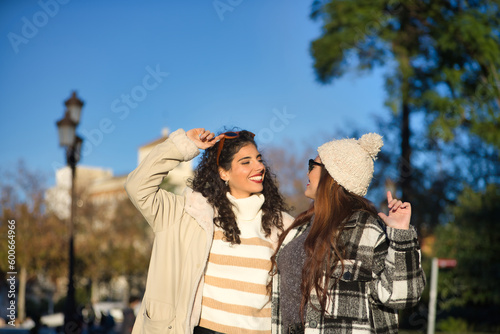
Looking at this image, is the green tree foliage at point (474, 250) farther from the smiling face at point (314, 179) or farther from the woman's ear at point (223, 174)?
the smiling face at point (314, 179)

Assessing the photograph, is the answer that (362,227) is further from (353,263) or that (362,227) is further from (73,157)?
(73,157)

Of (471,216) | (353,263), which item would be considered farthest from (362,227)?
(471,216)

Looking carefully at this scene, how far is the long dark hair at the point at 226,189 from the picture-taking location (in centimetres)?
354

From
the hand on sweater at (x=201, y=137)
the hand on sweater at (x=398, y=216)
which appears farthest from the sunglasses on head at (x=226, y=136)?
the hand on sweater at (x=398, y=216)

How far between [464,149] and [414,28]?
22.7 feet

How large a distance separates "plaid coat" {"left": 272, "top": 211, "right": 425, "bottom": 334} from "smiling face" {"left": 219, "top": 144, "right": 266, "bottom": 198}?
0.94m

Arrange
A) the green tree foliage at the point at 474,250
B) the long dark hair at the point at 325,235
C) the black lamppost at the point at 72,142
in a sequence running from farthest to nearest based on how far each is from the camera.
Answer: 1. the green tree foliage at the point at 474,250
2. the black lamppost at the point at 72,142
3. the long dark hair at the point at 325,235

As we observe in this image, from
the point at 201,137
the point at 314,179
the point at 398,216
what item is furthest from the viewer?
the point at 201,137

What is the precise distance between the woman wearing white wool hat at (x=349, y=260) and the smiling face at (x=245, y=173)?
63 centimetres

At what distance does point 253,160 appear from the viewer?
3.73m

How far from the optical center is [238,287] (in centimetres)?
332

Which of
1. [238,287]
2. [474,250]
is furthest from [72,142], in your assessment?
[474,250]

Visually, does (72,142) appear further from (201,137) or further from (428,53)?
(428,53)

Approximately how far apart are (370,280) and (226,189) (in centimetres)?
134
